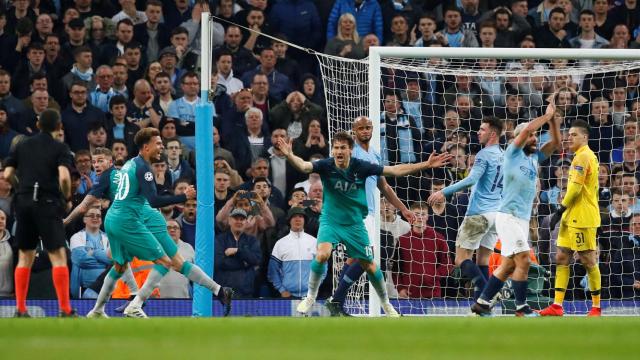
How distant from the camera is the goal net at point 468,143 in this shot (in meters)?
A: 15.6

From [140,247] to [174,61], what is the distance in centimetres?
608

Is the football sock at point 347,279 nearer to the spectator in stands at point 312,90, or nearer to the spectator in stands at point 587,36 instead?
the spectator in stands at point 312,90

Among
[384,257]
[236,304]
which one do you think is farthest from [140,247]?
[384,257]

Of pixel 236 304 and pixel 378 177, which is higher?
pixel 378 177

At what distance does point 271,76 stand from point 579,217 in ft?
20.8

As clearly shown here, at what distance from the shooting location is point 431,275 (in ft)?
52.6

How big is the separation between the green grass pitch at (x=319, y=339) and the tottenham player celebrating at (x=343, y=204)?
2.06m

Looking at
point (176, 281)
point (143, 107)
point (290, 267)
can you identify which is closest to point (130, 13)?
point (143, 107)

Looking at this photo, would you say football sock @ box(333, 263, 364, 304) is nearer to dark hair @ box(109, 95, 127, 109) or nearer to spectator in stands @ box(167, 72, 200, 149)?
spectator in stands @ box(167, 72, 200, 149)

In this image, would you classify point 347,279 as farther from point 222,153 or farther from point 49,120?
point 222,153

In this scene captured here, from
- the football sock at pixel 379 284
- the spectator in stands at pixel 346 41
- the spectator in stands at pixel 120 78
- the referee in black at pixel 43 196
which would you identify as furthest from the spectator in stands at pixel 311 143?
the referee in black at pixel 43 196

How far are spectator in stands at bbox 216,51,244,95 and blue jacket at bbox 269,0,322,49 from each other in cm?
160

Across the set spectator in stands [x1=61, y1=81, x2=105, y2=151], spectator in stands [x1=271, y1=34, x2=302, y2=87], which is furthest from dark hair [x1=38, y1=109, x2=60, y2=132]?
spectator in stands [x1=271, y1=34, x2=302, y2=87]

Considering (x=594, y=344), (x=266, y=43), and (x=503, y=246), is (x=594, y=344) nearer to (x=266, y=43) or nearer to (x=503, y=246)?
(x=503, y=246)
